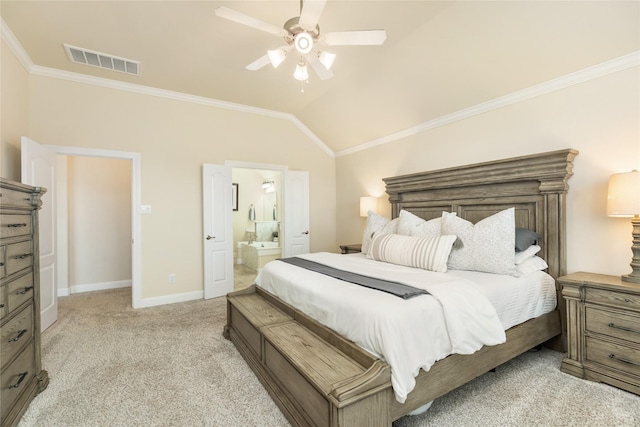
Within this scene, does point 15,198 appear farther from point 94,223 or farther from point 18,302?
point 94,223

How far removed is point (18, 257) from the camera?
5.86ft

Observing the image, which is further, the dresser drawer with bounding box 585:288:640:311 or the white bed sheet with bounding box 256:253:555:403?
the dresser drawer with bounding box 585:288:640:311

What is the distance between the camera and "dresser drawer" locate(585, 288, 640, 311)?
1930 millimetres

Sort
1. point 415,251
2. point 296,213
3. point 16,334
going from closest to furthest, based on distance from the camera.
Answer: point 16,334 → point 415,251 → point 296,213

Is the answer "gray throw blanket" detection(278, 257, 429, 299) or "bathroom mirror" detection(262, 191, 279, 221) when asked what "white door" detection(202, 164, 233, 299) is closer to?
"gray throw blanket" detection(278, 257, 429, 299)

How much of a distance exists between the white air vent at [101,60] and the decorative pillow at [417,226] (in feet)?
11.4

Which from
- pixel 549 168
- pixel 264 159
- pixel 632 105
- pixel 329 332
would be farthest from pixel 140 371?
pixel 632 105

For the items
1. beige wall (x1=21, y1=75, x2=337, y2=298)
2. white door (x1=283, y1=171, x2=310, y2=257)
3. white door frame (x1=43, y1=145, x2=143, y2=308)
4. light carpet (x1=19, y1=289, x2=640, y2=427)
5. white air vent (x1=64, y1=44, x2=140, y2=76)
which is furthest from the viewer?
white door (x1=283, y1=171, x2=310, y2=257)

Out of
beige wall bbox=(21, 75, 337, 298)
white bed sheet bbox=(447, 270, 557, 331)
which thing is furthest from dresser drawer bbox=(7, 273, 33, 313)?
white bed sheet bbox=(447, 270, 557, 331)

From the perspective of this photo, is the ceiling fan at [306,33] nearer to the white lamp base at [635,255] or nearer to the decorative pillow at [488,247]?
the decorative pillow at [488,247]

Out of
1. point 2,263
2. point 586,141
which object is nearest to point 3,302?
point 2,263

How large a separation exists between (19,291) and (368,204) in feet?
12.5

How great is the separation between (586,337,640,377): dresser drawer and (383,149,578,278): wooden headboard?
62cm

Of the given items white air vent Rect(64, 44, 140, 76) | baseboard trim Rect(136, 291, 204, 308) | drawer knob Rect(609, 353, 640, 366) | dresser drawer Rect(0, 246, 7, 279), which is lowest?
baseboard trim Rect(136, 291, 204, 308)
